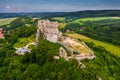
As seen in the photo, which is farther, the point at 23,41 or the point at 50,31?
the point at 23,41

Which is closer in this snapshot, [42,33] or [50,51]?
[50,51]

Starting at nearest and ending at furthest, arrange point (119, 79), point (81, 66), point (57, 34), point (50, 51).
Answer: point (81, 66), point (50, 51), point (119, 79), point (57, 34)

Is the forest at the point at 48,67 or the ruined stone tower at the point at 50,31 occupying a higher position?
the ruined stone tower at the point at 50,31

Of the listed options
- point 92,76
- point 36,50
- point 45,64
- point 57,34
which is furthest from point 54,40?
point 92,76

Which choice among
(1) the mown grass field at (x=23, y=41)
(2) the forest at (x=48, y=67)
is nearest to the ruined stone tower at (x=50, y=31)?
(2) the forest at (x=48, y=67)

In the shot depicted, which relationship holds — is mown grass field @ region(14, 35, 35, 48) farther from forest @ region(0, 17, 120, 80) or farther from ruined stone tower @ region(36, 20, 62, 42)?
ruined stone tower @ region(36, 20, 62, 42)

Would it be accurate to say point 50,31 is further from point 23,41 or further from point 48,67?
point 48,67

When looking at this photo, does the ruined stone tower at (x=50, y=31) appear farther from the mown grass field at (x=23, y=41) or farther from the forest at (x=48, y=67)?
the mown grass field at (x=23, y=41)

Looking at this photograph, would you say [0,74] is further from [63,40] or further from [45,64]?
[63,40]

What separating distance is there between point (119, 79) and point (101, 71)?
20.5ft

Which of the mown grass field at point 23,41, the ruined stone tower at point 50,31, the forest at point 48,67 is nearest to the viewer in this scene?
the forest at point 48,67

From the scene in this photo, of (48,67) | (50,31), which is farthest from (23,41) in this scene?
(48,67)

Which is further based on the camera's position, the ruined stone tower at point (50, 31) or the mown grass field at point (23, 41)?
the mown grass field at point (23, 41)

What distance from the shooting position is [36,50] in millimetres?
61969
